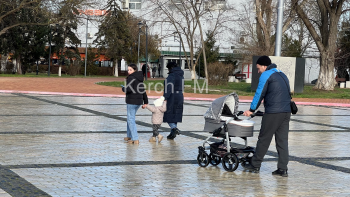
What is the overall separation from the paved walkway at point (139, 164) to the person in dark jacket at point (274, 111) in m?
0.36

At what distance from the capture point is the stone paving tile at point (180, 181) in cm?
697

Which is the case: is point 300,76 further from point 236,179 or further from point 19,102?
point 236,179

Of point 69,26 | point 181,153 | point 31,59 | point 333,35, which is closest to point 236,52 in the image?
point 69,26

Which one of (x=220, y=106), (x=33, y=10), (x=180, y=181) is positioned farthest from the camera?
(x=33, y=10)

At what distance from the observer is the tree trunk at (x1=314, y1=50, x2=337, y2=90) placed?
34.7m

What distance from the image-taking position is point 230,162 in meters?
Answer: 8.34

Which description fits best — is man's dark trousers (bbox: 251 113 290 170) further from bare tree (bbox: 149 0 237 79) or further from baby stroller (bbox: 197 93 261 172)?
bare tree (bbox: 149 0 237 79)

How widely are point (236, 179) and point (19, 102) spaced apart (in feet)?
48.5

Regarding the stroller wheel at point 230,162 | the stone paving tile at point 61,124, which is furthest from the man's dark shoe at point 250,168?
the stone paving tile at point 61,124

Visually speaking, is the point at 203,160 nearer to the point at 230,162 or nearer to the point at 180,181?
the point at 230,162

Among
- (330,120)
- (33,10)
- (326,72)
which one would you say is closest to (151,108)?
(330,120)

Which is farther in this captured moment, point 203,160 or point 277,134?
point 203,160

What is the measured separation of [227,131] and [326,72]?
2827 centimetres

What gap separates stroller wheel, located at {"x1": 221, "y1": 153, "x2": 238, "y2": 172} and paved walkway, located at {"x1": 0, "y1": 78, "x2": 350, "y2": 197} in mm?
138
